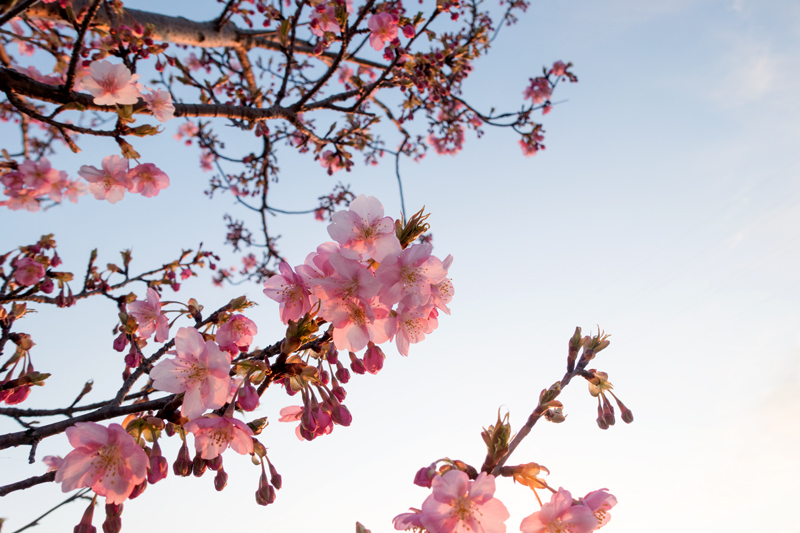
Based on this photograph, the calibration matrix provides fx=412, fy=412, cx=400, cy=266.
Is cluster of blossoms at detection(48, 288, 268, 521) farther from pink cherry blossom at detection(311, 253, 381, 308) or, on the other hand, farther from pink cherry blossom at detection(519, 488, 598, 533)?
pink cherry blossom at detection(519, 488, 598, 533)

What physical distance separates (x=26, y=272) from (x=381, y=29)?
347 centimetres

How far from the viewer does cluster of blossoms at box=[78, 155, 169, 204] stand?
2.93 metres

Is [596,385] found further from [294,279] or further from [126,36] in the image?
[126,36]

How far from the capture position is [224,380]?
4.86ft

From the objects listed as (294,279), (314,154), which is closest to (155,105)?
(294,279)

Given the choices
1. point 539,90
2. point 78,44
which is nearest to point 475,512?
point 78,44

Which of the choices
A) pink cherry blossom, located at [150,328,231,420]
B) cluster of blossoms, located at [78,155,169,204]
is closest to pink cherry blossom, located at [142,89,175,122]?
cluster of blossoms, located at [78,155,169,204]

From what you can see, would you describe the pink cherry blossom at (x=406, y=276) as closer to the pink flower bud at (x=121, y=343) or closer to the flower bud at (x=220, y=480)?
the flower bud at (x=220, y=480)

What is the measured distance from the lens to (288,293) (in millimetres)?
1710

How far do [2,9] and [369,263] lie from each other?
2.60m

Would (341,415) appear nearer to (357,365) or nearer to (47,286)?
(357,365)


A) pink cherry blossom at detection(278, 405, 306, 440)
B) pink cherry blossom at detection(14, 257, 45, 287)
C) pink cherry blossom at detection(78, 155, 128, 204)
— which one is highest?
pink cherry blossom at detection(78, 155, 128, 204)

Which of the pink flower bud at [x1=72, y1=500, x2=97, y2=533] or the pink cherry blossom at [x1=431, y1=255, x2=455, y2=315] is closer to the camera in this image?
the pink flower bud at [x1=72, y1=500, x2=97, y2=533]

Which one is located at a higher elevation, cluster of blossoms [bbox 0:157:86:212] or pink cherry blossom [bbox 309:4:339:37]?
pink cherry blossom [bbox 309:4:339:37]
